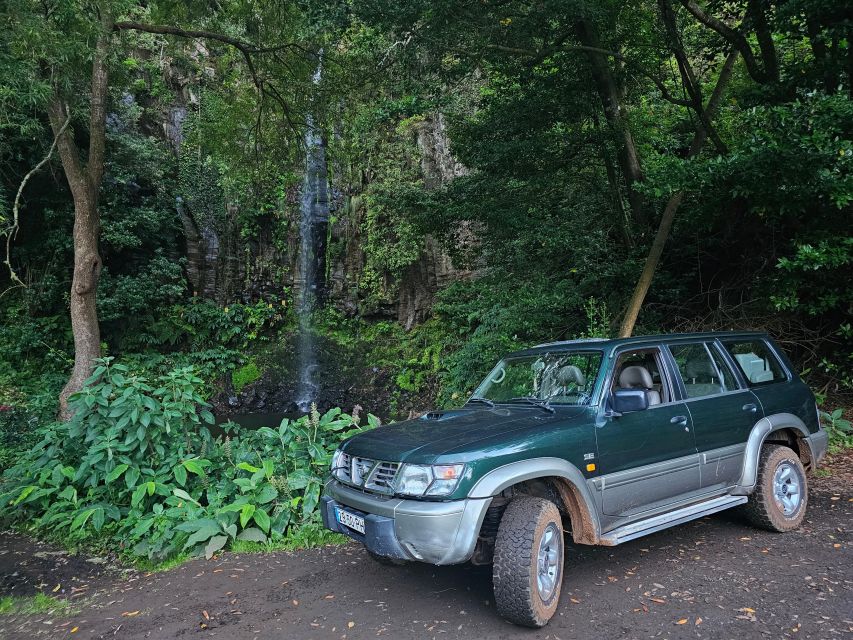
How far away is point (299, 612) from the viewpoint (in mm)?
3764

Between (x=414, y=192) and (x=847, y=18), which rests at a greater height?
(x=847, y=18)

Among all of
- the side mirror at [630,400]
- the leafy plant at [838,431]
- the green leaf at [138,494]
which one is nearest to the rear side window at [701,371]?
the side mirror at [630,400]

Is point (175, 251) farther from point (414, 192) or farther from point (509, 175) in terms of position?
point (509, 175)

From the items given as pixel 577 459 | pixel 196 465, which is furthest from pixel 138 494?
pixel 577 459

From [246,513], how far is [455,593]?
2.19 m

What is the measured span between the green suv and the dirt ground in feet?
0.93

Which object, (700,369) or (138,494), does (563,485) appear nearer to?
(700,369)

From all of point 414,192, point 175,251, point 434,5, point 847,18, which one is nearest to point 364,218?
point 175,251

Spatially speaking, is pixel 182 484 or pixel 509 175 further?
pixel 509 175

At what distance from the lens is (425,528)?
3.19 metres

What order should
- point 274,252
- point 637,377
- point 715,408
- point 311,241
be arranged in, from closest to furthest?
point 637,377
point 715,408
point 311,241
point 274,252

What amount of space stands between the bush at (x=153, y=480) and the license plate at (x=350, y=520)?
1636 millimetres

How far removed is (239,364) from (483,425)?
18646mm

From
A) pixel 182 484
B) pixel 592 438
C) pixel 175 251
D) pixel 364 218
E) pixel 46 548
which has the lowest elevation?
pixel 46 548
